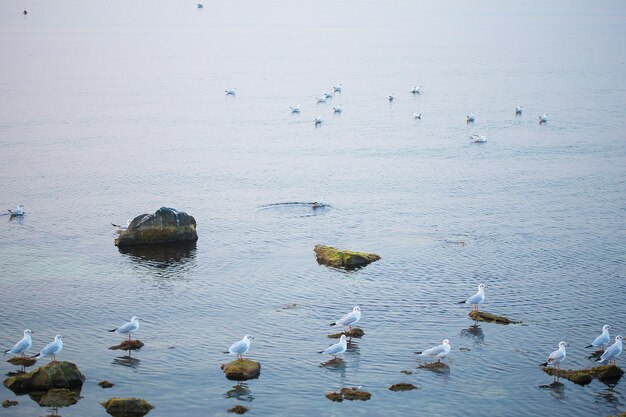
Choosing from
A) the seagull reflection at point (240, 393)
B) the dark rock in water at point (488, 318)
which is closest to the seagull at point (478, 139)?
the dark rock in water at point (488, 318)

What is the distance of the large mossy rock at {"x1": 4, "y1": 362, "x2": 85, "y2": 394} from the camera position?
37.9 meters

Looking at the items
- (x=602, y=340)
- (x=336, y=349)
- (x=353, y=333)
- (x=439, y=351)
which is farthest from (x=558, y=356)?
(x=353, y=333)

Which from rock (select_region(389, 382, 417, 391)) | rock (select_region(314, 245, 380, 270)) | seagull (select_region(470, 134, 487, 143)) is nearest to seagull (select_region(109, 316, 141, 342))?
rock (select_region(389, 382, 417, 391))

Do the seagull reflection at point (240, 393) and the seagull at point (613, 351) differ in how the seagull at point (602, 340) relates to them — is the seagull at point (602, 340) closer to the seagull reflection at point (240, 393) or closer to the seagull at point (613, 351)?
the seagull at point (613, 351)

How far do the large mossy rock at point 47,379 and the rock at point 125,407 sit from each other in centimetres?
303

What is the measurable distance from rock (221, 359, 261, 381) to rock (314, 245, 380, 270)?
57.3ft

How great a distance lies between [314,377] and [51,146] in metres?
64.6

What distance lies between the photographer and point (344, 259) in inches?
2259

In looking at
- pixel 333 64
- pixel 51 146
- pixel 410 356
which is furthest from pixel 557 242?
pixel 333 64

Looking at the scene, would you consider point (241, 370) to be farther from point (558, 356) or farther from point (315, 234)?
point (315, 234)

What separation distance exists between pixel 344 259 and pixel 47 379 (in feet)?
79.7

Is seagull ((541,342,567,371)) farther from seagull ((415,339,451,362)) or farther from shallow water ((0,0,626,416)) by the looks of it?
seagull ((415,339,451,362))

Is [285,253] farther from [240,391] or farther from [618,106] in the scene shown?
[618,106]

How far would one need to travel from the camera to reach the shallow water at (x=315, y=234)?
4050 centimetres
